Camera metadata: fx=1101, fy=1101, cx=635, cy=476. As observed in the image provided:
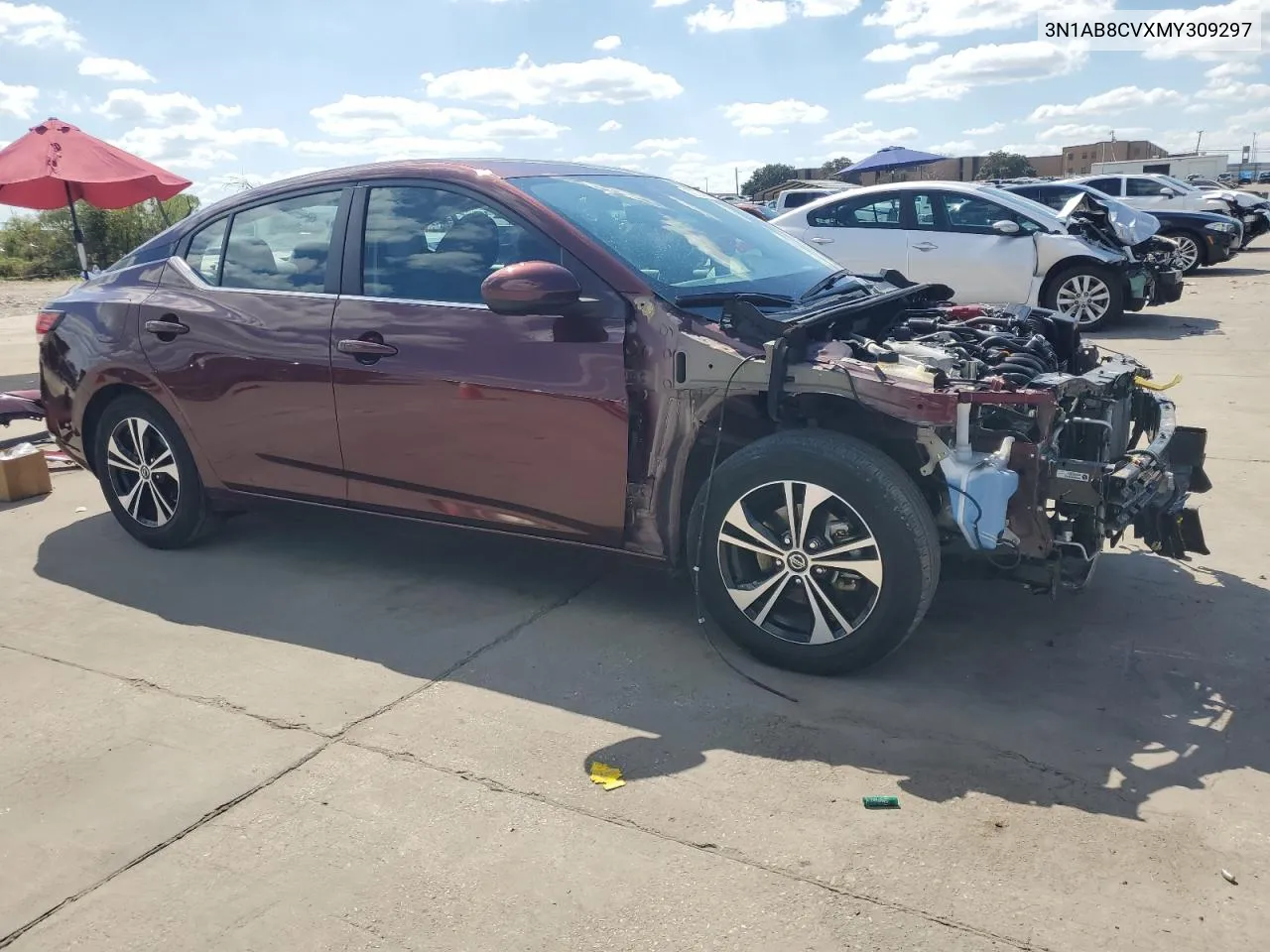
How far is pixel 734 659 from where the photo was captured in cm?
388

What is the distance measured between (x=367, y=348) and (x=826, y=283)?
1839 mm

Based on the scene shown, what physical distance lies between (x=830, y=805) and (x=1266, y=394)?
6711 millimetres

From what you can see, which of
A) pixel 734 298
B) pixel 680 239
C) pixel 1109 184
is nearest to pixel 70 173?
pixel 680 239

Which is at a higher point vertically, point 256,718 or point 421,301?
point 421,301

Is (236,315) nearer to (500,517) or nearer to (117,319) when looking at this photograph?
(117,319)

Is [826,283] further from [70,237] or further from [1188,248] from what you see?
[70,237]

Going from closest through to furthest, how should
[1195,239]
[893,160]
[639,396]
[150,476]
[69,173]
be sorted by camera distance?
[639,396], [150,476], [69,173], [1195,239], [893,160]

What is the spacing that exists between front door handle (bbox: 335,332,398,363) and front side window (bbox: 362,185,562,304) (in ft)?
0.61

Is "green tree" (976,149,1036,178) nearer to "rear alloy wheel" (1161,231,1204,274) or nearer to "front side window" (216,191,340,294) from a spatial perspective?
"rear alloy wheel" (1161,231,1204,274)

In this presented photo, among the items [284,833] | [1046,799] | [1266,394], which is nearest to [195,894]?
[284,833]

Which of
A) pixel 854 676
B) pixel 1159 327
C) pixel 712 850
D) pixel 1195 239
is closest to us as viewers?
pixel 712 850

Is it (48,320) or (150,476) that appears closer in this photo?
(150,476)

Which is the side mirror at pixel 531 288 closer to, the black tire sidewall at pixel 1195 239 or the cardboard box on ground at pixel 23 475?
the cardboard box on ground at pixel 23 475

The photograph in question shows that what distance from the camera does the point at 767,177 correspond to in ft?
222
